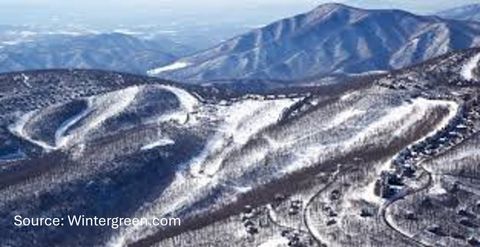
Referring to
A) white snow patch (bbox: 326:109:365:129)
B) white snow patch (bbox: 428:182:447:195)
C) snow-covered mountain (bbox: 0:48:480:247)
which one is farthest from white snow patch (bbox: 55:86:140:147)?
white snow patch (bbox: 428:182:447:195)

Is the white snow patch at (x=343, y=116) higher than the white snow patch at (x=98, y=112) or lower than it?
higher

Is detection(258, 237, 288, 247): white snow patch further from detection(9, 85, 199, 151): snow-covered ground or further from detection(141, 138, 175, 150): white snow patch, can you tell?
detection(9, 85, 199, 151): snow-covered ground

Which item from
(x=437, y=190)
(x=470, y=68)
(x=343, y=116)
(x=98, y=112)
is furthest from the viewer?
(x=98, y=112)

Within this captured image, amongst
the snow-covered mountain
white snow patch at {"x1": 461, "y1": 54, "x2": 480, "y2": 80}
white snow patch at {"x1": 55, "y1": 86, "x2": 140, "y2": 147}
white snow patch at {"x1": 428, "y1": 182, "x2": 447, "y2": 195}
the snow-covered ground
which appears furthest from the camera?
white snow patch at {"x1": 55, "y1": 86, "x2": 140, "y2": 147}

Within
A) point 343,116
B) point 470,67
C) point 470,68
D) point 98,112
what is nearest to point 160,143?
point 343,116

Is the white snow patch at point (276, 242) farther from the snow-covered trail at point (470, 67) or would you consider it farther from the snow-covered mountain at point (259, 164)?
the snow-covered trail at point (470, 67)

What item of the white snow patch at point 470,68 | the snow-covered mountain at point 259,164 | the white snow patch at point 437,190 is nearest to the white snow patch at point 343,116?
the snow-covered mountain at point 259,164

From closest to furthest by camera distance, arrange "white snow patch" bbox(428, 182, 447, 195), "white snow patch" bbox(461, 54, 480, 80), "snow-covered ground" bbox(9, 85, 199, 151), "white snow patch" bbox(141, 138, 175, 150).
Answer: "white snow patch" bbox(428, 182, 447, 195)
"white snow patch" bbox(141, 138, 175, 150)
"white snow patch" bbox(461, 54, 480, 80)
"snow-covered ground" bbox(9, 85, 199, 151)

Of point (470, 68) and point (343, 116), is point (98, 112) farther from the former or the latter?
point (470, 68)
